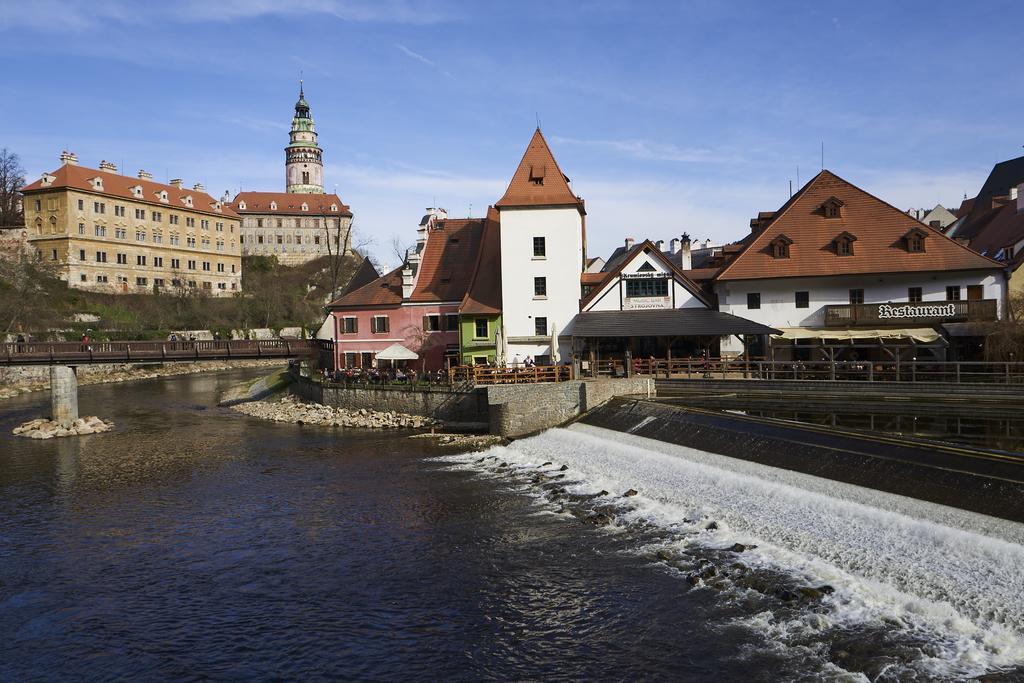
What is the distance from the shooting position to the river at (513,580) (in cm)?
1288

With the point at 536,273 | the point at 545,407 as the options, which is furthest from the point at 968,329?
the point at 536,273

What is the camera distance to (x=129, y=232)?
94.6m

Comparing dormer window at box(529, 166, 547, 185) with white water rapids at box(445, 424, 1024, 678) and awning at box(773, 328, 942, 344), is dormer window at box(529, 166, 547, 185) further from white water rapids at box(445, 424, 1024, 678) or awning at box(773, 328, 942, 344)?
white water rapids at box(445, 424, 1024, 678)

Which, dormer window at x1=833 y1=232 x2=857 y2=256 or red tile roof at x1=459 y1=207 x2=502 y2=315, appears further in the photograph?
red tile roof at x1=459 y1=207 x2=502 y2=315

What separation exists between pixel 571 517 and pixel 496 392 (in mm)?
15346

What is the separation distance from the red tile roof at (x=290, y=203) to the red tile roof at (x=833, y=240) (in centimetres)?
9952

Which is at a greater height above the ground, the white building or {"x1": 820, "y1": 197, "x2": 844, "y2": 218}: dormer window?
{"x1": 820, "y1": 197, "x2": 844, "y2": 218}: dormer window

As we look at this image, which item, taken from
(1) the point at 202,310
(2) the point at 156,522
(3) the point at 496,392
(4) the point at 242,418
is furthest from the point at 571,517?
(1) the point at 202,310

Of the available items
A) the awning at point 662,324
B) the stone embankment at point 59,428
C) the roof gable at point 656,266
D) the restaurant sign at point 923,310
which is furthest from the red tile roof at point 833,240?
the stone embankment at point 59,428

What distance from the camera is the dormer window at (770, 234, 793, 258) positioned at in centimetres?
4206

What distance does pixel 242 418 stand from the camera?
45219 mm

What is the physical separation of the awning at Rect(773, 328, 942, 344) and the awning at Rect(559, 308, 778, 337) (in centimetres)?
188

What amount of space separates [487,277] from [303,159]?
119 metres

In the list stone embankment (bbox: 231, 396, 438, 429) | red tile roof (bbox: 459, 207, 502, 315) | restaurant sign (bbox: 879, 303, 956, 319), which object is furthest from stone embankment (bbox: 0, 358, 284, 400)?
restaurant sign (bbox: 879, 303, 956, 319)
